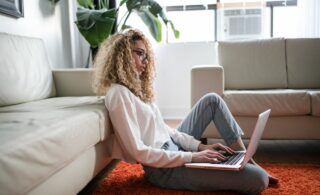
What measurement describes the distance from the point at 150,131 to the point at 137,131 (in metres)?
0.09

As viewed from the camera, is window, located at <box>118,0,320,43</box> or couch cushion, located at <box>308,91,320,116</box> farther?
window, located at <box>118,0,320,43</box>

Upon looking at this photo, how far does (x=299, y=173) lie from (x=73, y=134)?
3.82 ft

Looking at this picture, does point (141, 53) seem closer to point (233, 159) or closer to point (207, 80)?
point (233, 159)

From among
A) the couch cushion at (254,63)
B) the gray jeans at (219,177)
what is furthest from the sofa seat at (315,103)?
the gray jeans at (219,177)

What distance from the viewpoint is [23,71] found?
1.75 metres

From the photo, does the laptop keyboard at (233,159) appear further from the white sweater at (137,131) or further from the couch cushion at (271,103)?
the couch cushion at (271,103)

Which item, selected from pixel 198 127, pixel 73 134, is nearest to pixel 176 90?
pixel 198 127

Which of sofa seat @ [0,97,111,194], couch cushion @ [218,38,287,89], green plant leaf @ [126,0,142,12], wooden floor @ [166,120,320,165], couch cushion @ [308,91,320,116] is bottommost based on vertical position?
wooden floor @ [166,120,320,165]

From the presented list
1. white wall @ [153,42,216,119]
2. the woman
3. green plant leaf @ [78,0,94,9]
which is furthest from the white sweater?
white wall @ [153,42,216,119]

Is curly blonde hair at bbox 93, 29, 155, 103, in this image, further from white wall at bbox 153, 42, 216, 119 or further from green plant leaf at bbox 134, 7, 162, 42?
white wall at bbox 153, 42, 216, 119

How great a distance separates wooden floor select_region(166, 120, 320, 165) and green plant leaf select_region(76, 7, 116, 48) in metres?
1.19

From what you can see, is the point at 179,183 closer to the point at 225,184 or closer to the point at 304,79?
the point at 225,184

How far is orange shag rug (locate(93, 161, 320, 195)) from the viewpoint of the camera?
133 cm

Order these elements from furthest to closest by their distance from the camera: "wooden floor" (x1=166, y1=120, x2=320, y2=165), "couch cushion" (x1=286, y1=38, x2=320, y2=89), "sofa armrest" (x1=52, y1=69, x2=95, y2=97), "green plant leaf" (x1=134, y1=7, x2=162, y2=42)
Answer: "green plant leaf" (x1=134, y1=7, x2=162, y2=42)
"couch cushion" (x1=286, y1=38, x2=320, y2=89)
"sofa armrest" (x1=52, y1=69, x2=95, y2=97)
"wooden floor" (x1=166, y1=120, x2=320, y2=165)
